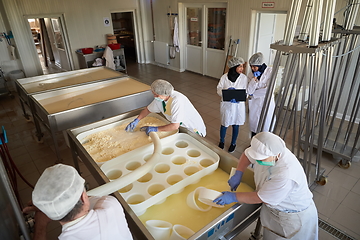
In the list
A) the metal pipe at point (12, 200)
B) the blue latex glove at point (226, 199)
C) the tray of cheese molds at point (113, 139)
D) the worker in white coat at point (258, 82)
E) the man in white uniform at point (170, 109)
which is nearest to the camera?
the metal pipe at point (12, 200)

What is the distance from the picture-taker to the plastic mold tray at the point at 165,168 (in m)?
1.58

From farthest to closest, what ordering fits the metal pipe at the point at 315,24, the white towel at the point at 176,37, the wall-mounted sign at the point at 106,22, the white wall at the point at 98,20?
the wall-mounted sign at the point at 106,22, the white towel at the point at 176,37, the white wall at the point at 98,20, the metal pipe at the point at 315,24

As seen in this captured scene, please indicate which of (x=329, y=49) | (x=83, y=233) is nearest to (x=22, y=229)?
(x=83, y=233)

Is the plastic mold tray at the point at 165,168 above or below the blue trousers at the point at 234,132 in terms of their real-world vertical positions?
above

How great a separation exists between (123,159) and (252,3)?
4.63 metres

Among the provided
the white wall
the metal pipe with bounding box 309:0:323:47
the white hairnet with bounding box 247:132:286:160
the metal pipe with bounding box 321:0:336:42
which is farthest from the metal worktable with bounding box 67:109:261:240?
the white wall

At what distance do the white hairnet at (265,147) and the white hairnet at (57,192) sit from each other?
0.95 metres

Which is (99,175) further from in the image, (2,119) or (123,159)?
(2,119)

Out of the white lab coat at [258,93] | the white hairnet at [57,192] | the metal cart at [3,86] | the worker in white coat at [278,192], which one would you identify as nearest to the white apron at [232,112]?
the white lab coat at [258,93]

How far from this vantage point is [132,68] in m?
8.18

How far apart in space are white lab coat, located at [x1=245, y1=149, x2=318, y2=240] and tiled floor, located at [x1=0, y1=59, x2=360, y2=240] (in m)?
0.67

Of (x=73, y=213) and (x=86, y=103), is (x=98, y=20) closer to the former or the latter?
(x=86, y=103)

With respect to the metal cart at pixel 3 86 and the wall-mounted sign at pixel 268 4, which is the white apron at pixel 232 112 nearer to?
the wall-mounted sign at pixel 268 4

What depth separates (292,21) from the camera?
194cm
